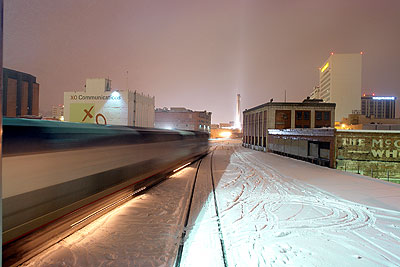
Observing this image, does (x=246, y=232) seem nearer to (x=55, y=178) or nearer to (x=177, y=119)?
(x=55, y=178)

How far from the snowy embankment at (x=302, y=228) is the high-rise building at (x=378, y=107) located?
16570 cm

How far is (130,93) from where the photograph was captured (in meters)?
36.9

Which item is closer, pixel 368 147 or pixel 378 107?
pixel 368 147

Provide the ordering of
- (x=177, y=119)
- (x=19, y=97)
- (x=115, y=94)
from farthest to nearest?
1. (x=177, y=119)
2. (x=115, y=94)
3. (x=19, y=97)

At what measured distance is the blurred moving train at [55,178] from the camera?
8.72 feet

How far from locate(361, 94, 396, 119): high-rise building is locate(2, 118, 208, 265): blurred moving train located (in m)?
170

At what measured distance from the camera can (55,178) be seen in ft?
10.9

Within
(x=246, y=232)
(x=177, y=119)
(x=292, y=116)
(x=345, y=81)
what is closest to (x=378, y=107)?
(x=345, y=81)

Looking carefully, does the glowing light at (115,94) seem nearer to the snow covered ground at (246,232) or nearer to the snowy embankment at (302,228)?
the snow covered ground at (246,232)

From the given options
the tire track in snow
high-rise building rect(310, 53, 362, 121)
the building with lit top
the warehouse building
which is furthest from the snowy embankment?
high-rise building rect(310, 53, 362, 121)

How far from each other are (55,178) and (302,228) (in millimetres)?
4193

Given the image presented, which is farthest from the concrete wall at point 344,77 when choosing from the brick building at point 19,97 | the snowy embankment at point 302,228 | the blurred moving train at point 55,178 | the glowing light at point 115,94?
the blurred moving train at point 55,178

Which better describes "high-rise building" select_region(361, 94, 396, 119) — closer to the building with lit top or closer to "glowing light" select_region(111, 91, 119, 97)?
the building with lit top

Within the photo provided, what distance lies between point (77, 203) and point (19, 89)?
287 inches
